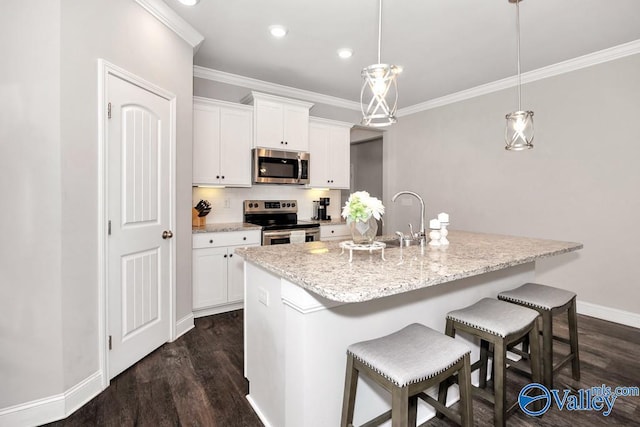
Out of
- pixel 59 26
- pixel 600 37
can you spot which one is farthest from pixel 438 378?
pixel 600 37

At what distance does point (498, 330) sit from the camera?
155 cm

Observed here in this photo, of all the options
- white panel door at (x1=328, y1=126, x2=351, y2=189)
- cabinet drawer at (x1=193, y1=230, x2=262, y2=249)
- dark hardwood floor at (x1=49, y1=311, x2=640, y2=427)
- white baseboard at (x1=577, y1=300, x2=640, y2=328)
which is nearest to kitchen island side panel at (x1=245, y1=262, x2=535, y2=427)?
dark hardwood floor at (x1=49, y1=311, x2=640, y2=427)

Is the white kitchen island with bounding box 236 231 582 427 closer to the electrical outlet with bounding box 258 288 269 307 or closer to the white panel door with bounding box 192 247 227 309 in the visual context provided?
the electrical outlet with bounding box 258 288 269 307

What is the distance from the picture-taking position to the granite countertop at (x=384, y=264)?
1168mm

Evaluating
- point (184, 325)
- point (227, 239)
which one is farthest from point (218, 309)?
point (227, 239)

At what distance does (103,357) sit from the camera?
80.4 inches

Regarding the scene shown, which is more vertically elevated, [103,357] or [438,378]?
[438,378]

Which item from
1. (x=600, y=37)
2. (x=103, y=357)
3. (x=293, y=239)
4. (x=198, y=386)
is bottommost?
(x=198, y=386)

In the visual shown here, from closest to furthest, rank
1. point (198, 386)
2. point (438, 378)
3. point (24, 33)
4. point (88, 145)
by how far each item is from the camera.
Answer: point (438, 378), point (24, 33), point (88, 145), point (198, 386)

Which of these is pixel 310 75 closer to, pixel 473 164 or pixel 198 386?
pixel 473 164

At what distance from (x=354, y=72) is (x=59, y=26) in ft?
9.09

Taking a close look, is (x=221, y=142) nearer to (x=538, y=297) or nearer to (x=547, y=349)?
(x=538, y=297)

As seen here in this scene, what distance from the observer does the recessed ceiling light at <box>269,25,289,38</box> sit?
276 centimetres

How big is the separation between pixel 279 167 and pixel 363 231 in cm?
244
